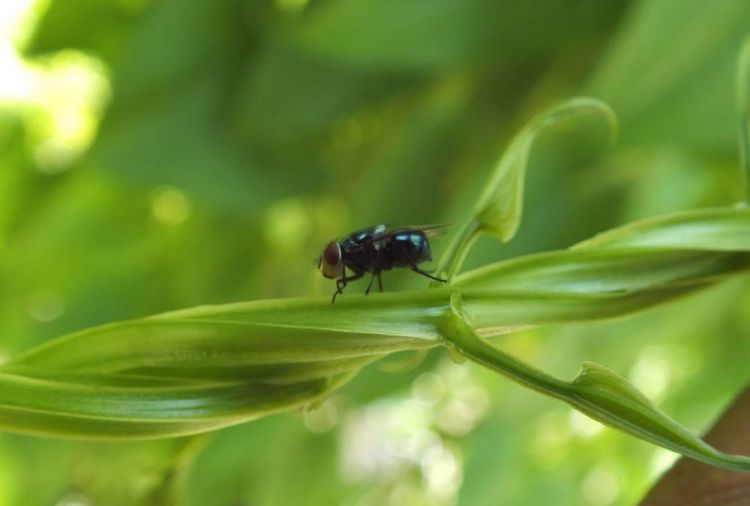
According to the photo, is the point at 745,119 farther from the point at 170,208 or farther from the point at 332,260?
the point at 170,208

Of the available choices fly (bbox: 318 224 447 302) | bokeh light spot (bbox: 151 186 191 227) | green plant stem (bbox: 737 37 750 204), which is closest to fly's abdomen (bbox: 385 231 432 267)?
fly (bbox: 318 224 447 302)

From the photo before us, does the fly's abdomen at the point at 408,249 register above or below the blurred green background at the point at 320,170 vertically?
below

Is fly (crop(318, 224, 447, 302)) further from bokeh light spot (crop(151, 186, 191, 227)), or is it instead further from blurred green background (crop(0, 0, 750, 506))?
bokeh light spot (crop(151, 186, 191, 227))

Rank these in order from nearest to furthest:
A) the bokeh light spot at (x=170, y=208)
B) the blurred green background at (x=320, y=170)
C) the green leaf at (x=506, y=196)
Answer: the green leaf at (x=506, y=196) → the blurred green background at (x=320, y=170) → the bokeh light spot at (x=170, y=208)

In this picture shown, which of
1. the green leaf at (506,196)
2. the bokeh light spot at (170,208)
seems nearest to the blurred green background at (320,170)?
the bokeh light spot at (170,208)

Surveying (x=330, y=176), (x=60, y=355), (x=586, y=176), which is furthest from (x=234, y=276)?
(x=60, y=355)

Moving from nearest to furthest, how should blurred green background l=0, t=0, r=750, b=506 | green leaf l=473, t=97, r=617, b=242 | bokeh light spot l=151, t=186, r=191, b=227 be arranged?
green leaf l=473, t=97, r=617, b=242
blurred green background l=0, t=0, r=750, b=506
bokeh light spot l=151, t=186, r=191, b=227

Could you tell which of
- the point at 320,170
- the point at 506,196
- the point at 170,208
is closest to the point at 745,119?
the point at 506,196

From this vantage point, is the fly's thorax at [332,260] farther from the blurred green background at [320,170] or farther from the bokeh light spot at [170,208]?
the bokeh light spot at [170,208]
